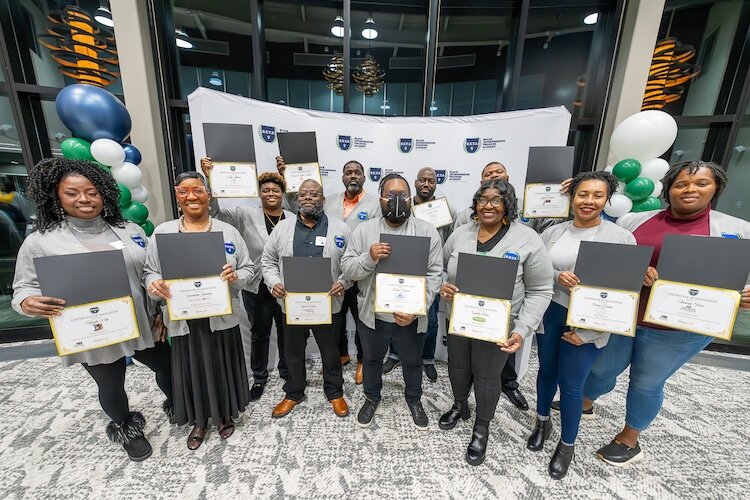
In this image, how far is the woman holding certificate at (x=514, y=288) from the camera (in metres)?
1.46

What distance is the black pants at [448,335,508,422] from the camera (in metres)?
1.59

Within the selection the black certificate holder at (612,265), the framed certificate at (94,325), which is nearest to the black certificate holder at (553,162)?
the black certificate holder at (612,265)

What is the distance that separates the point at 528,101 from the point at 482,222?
2.91 m

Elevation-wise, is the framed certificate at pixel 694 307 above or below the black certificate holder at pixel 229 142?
below

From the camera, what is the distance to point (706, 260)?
49.3 inches

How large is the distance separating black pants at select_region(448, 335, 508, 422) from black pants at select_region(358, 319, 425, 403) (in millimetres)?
250

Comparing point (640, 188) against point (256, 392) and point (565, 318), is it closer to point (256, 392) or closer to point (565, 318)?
point (565, 318)

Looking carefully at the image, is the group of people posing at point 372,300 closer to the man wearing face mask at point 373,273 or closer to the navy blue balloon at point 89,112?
the man wearing face mask at point 373,273

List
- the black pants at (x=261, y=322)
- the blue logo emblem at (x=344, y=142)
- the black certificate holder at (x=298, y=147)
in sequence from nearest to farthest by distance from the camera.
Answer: the black pants at (x=261, y=322), the black certificate holder at (x=298, y=147), the blue logo emblem at (x=344, y=142)

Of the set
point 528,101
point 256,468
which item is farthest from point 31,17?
point 528,101

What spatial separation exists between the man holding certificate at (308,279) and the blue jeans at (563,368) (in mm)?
1322

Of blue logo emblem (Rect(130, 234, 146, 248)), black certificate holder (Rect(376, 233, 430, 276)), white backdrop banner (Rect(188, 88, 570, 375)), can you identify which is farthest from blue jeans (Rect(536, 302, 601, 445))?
blue logo emblem (Rect(130, 234, 146, 248))

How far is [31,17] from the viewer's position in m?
2.84

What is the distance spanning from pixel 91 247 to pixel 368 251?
1.48m
